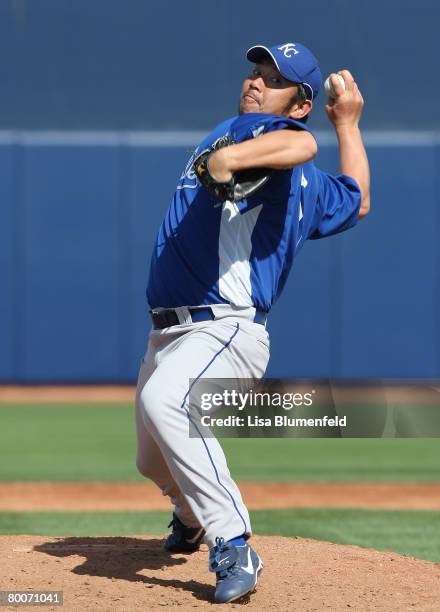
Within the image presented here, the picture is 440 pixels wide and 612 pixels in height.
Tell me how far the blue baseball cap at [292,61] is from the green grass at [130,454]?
14.4 ft

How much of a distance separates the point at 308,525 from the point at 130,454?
10.8 feet

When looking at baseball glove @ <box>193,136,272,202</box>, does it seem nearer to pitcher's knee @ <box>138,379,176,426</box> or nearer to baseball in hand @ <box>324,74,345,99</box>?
pitcher's knee @ <box>138,379,176,426</box>

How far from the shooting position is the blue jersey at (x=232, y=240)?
333cm

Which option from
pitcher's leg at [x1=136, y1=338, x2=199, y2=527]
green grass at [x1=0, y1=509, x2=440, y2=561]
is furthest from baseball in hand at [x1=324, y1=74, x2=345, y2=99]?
green grass at [x1=0, y1=509, x2=440, y2=561]

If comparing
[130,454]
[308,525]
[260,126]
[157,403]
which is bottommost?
[130,454]

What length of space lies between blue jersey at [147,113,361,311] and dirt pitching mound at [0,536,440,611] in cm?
90

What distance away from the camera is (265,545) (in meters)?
4.28

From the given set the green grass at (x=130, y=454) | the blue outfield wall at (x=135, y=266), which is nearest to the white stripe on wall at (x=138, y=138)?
the blue outfield wall at (x=135, y=266)

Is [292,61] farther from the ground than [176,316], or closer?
farther from the ground

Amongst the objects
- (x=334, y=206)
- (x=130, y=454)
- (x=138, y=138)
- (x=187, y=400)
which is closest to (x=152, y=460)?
(x=187, y=400)

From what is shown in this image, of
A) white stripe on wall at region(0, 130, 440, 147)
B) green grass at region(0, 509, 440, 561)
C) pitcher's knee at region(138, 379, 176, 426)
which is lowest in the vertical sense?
green grass at region(0, 509, 440, 561)

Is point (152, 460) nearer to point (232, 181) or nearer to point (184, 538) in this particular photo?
point (184, 538)

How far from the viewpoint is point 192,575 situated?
12.0ft

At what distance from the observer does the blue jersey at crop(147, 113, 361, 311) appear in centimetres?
333
